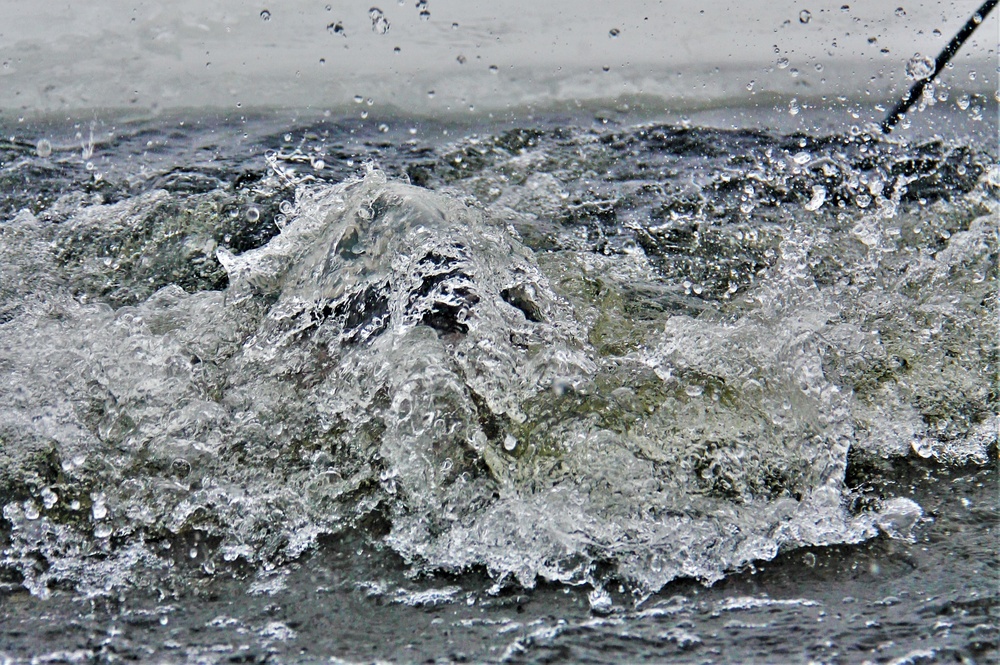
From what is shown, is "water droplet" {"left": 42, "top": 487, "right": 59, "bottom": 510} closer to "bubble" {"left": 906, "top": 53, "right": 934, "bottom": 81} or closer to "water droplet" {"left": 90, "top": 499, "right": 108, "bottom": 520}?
"water droplet" {"left": 90, "top": 499, "right": 108, "bottom": 520}

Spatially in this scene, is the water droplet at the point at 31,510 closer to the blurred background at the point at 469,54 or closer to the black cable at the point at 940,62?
the blurred background at the point at 469,54

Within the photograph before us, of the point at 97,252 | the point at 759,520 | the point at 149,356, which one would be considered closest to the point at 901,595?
the point at 759,520

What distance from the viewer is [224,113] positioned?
394 cm

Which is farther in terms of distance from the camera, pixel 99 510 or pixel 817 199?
pixel 817 199

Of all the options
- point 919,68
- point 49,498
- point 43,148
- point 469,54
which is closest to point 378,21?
point 469,54

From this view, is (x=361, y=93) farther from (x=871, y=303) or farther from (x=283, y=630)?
(x=283, y=630)

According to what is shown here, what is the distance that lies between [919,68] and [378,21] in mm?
2493

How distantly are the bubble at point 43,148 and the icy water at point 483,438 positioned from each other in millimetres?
464

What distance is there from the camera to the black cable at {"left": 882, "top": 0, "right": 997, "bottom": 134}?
4.07 meters

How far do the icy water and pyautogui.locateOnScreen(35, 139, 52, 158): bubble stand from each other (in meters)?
0.46

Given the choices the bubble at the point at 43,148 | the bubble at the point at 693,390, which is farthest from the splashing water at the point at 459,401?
the bubble at the point at 43,148

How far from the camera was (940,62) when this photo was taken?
4293 millimetres

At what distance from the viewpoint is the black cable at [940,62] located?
160 inches

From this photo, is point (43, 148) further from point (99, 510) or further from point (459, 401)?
point (459, 401)
